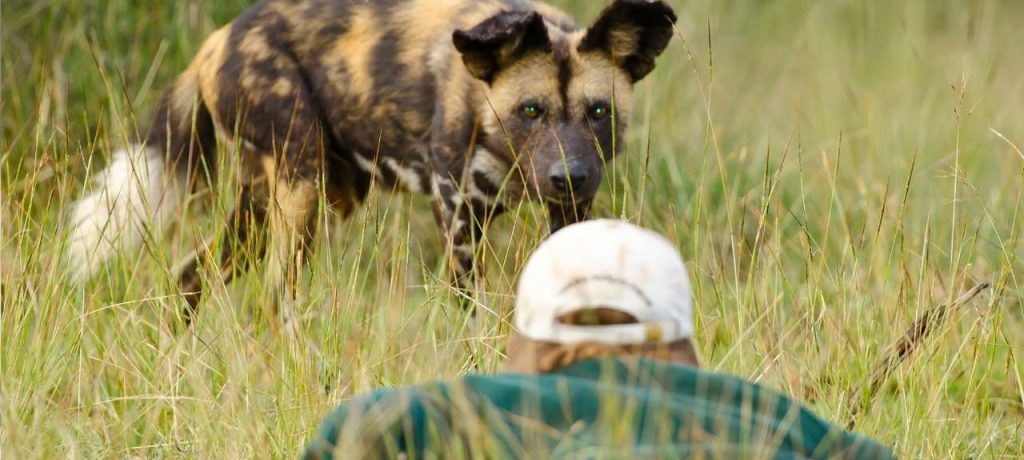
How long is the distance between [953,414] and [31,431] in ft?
6.48

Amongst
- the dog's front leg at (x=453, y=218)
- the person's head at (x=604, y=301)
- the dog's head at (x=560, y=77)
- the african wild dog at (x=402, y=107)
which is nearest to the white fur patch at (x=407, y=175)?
the african wild dog at (x=402, y=107)

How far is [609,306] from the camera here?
196 centimetres

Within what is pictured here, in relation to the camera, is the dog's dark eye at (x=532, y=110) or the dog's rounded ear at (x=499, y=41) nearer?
the dog's rounded ear at (x=499, y=41)

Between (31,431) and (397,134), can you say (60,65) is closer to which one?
(397,134)

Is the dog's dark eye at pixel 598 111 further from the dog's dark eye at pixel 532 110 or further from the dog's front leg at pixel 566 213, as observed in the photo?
the dog's front leg at pixel 566 213

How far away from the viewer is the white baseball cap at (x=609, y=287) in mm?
1959

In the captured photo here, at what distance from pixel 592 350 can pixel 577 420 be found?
105 millimetres

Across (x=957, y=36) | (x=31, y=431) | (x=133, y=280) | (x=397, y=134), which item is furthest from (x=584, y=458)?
(x=957, y=36)

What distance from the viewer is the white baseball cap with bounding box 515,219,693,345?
6.43ft

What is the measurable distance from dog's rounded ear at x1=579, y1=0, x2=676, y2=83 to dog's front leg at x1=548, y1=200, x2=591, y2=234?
0.48m

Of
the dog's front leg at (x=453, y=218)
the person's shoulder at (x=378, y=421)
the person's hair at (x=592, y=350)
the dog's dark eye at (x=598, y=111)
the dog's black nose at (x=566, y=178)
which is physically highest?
the person's hair at (x=592, y=350)

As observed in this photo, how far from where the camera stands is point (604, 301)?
6.43 ft

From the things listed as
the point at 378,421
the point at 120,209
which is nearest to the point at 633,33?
the point at 120,209

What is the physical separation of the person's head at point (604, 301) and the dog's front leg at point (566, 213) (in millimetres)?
2455
